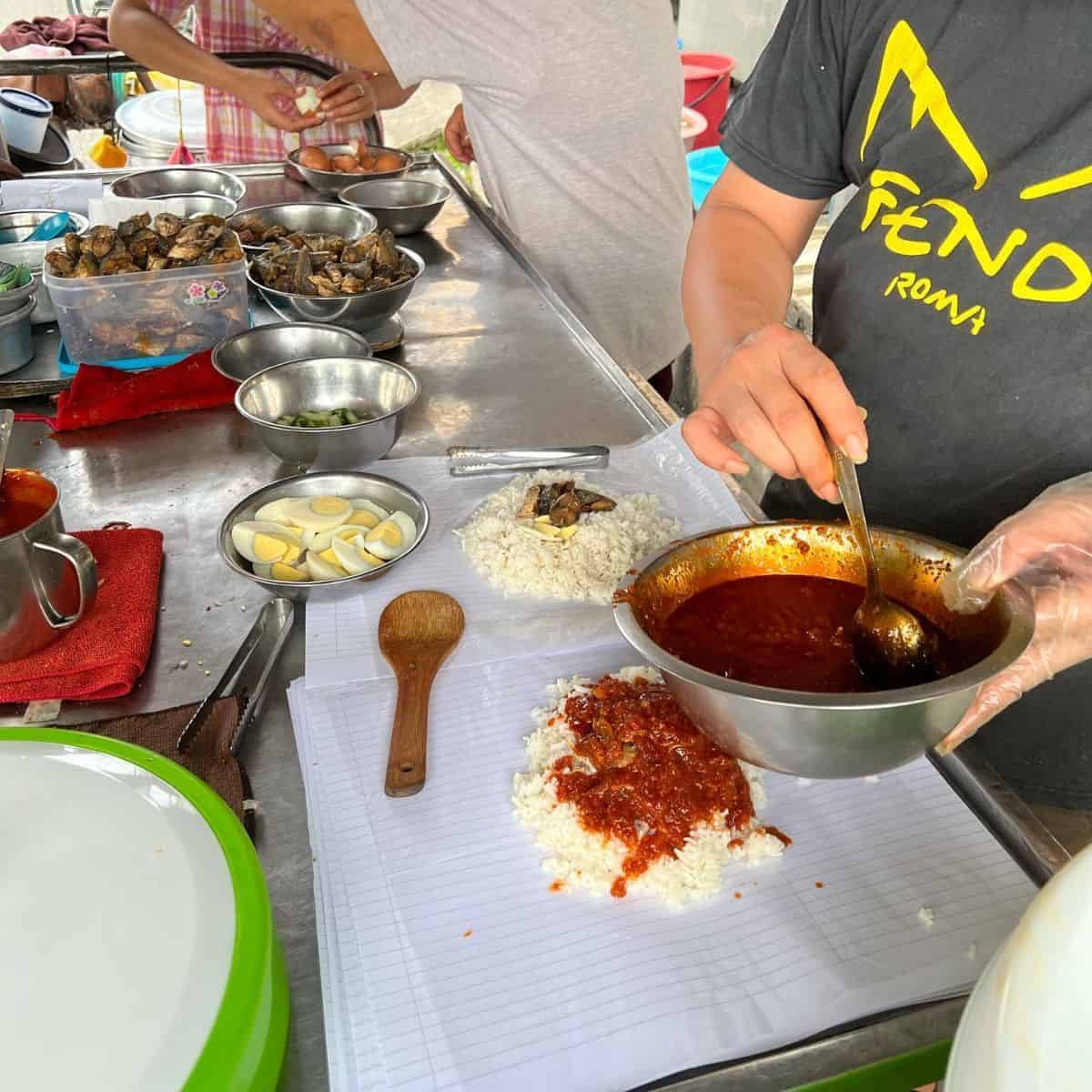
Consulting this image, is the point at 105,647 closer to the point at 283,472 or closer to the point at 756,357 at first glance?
the point at 283,472

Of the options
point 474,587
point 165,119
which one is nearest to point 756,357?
point 474,587

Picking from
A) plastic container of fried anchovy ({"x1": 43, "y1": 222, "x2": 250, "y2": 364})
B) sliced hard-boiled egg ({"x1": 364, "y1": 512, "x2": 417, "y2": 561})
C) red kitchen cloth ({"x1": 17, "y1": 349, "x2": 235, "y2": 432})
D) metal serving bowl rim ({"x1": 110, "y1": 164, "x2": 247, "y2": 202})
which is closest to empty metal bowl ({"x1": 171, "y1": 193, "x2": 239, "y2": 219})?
metal serving bowl rim ({"x1": 110, "y1": 164, "x2": 247, "y2": 202})

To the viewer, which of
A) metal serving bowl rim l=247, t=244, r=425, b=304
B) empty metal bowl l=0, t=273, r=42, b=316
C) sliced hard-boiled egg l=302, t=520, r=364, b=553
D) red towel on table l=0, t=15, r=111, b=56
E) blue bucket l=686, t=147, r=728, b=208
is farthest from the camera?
red towel on table l=0, t=15, r=111, b=56

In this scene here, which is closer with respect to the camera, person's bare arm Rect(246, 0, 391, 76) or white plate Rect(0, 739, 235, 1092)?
white plate Rect(0, 739, 235, 1092)

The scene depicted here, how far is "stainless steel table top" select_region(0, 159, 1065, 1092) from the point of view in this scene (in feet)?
3.03

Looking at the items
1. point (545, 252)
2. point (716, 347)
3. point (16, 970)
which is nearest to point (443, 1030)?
point (16, 970)

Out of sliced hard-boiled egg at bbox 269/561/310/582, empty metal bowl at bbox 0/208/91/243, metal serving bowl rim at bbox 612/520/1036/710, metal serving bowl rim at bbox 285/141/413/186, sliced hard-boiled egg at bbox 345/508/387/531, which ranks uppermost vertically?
metal serving bowl rim at bbox 612/520/1036/710

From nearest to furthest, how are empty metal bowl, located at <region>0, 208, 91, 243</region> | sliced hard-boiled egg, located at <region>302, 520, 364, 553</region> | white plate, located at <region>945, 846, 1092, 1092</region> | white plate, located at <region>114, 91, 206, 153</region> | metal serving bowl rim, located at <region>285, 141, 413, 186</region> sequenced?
1. white plate, located at <region>945, 846, 1092, 1092</region>
2. sliced hard-boiled egg, located at <region>302, 520, 364, 553</region>
3. empty metal bowl, located at <region>0, 208, 91, 243</region>
4. metal serving bowl rim, located at <region>285, 141, 413, 186</region>
5. white plate, located at <region>114, 91, 206, 153</region>

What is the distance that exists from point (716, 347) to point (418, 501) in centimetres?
56

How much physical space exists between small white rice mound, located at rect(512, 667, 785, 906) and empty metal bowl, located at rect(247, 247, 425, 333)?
141 centimetres

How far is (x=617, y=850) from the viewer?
1.08 meters

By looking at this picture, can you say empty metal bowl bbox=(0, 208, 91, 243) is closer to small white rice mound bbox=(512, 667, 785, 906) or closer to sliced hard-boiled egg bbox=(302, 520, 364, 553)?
sliced hard-boiled egg bbox=(302, 520, 364, 553)

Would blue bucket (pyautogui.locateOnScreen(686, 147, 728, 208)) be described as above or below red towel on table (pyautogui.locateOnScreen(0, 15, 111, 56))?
below

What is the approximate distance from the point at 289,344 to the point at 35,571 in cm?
99
